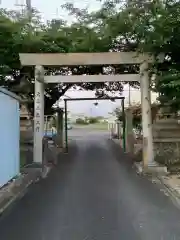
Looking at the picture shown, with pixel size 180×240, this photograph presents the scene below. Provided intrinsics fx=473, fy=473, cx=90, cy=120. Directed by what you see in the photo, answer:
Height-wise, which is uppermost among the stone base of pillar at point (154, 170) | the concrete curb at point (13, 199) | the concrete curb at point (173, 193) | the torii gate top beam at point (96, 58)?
the torii gate top beam at point (96, 58)

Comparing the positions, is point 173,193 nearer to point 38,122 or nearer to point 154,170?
point 154,170

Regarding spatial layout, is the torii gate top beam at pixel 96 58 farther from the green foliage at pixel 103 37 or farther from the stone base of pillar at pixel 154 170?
the stone base of pillar at pixel 154 170

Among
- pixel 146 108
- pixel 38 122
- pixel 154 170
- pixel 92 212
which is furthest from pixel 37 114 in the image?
pixel 92 212

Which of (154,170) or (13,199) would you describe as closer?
(13,199)

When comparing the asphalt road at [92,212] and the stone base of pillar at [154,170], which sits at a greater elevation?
the stone base of pillar at [154,170]

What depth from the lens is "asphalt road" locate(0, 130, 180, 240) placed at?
7277mm

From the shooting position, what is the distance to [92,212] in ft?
29.9

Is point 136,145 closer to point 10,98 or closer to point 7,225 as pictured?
point 10,98

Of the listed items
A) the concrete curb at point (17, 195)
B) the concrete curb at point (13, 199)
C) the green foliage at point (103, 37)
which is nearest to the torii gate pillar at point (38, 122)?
the green foliage at point (103, 37)

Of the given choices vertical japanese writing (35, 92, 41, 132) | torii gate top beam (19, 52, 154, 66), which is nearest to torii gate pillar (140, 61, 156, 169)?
torii gate top beam (19, 52, 154, 66)

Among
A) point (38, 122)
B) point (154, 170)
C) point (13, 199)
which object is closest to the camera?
point (13, 199)

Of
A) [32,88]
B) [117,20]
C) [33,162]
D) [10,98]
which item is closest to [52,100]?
[32,88]

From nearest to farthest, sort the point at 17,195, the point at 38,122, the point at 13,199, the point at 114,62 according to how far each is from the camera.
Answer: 1. the point at 13,199
2. the point at 17,195
3. the point at 114,62
4. the point at 38,122

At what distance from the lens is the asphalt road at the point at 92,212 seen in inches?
287
